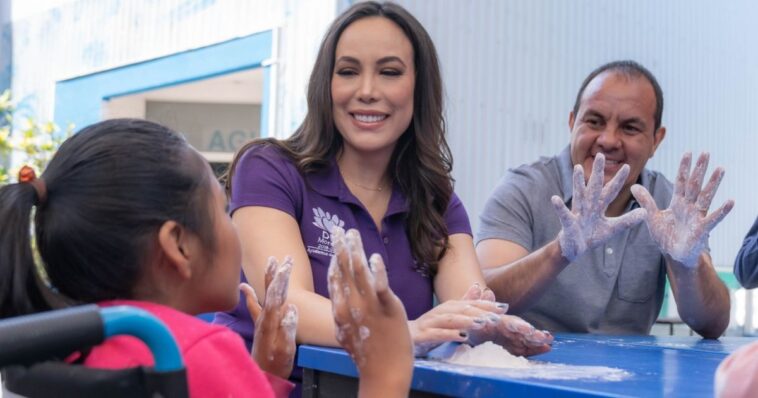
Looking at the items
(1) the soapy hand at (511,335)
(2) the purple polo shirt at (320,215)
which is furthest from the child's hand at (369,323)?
(2) the purple polo shirt at (320,215)

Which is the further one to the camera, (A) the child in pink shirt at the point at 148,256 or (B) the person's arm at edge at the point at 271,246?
(B) the person's arm at edge at the point at 271,246

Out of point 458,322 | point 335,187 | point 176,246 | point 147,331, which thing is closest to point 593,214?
point 335,187

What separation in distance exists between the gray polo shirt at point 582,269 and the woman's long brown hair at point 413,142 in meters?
0.37

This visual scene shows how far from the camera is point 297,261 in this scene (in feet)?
5.67

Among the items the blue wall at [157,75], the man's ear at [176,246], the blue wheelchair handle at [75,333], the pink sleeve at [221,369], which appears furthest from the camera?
the blue wall at [157,75]

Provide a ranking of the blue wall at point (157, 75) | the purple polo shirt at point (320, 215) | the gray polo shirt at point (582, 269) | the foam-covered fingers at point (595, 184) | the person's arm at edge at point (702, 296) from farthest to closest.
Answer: the blue wall at point (157, 75), the gray polo shirt at point (582, 269), the person's arm at edge at point (702, 296), the foam-covered fingers at point (595, 184), the purple polo shirt at point (320, 215)

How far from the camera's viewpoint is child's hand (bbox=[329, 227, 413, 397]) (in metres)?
1.08

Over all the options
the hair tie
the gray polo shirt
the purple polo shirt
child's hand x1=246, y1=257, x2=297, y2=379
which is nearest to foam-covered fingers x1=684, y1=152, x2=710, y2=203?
the gray polo shirt

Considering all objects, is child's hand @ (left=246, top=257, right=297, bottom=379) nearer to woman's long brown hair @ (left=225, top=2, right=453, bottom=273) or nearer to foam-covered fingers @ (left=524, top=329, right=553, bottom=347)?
foam-covered fingers @ (left=524, top=329, right=553, bottom=347)

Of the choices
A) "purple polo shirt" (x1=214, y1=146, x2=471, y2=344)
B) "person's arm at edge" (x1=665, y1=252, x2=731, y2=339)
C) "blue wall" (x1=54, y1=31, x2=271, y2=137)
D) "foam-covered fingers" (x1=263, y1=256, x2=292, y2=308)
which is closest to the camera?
"foam-covered fingers" (x1=263, y1=256, x2=292, y2=308)

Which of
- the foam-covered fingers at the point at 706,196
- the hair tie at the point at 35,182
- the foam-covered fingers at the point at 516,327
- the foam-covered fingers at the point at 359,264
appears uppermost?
the foam-covered fingers at the point at 706,196

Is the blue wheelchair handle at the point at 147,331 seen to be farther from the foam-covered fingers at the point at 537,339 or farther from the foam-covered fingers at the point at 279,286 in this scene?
the foam-covered fingers at the point at 537,339

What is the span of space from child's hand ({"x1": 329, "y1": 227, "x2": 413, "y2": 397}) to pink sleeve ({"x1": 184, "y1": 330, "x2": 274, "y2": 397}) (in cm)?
18

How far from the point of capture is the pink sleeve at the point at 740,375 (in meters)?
0.77
